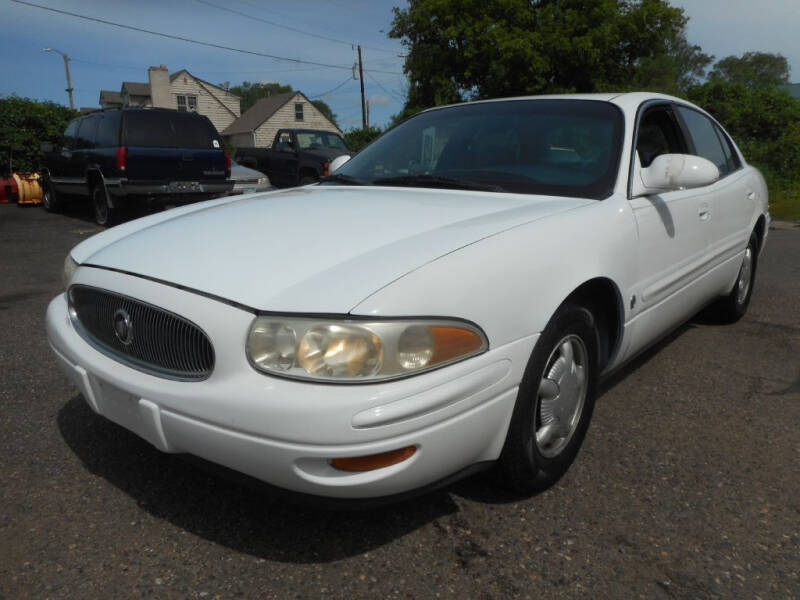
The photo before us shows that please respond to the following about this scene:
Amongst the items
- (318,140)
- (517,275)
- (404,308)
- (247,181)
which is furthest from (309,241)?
(318,140)

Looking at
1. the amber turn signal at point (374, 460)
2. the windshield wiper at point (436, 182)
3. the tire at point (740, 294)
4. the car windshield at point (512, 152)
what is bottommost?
the tire at point (740, 294)

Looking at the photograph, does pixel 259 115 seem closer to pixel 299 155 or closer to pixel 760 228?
pixel 299 155

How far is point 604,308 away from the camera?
2.65 meters

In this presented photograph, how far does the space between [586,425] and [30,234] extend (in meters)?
9.46

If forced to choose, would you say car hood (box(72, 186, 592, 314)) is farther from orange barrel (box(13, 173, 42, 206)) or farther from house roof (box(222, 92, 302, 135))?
house roof (box(222, 92, 302, 135))

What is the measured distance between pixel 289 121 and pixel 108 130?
40.3m

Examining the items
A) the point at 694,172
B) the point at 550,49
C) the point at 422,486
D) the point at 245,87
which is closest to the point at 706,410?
the point at 694,172

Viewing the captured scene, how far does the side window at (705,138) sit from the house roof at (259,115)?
45.4 metres

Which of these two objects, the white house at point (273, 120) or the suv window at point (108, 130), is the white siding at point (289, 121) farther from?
the suv window at point (108, 130)

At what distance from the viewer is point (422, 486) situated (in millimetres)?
1892

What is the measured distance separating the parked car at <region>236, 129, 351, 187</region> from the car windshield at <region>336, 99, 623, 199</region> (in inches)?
442

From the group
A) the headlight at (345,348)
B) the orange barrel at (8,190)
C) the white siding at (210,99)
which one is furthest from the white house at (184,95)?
the headlight at (345,348)

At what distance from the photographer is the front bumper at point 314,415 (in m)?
1.70

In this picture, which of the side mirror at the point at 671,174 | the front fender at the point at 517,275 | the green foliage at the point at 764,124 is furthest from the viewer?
the green foliage at the point at 764,124
